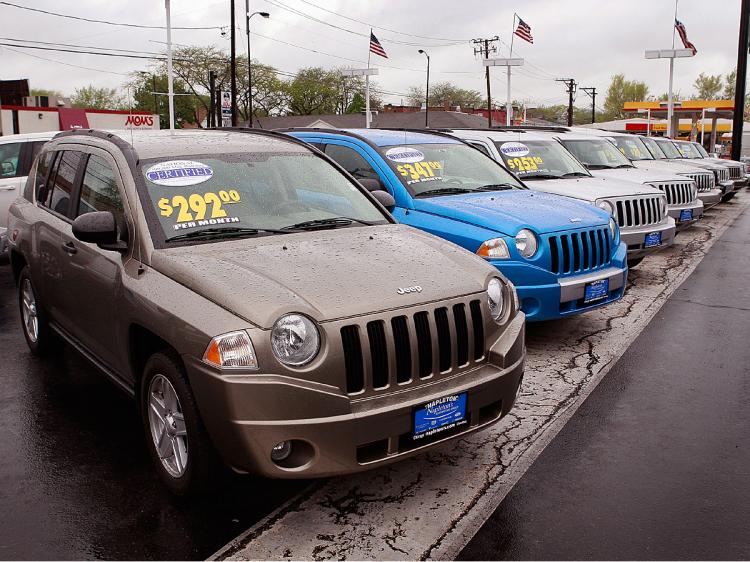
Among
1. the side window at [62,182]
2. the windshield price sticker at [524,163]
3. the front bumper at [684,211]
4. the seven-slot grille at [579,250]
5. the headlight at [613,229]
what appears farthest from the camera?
the front bumper at [684,211]

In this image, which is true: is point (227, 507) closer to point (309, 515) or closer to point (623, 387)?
point (309, 515)

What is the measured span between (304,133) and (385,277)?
483cm

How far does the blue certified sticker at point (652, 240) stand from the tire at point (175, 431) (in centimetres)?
676

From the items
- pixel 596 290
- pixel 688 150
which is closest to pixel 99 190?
pixel 596 290

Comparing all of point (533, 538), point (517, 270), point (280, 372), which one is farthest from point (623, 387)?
point (280, 372)

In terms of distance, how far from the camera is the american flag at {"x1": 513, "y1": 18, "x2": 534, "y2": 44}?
31625 mm

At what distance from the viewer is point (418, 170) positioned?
22.8 ft

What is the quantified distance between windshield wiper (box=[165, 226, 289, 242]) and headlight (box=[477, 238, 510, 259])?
2.24 m

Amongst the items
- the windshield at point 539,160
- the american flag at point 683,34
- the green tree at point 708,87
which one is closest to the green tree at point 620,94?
the green tree at point 708,87

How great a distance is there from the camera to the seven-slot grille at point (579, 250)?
5.99m

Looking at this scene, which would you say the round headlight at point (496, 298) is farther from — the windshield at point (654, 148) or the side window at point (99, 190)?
the windshield at point (654, 148)

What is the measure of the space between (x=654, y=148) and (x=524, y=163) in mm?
10536

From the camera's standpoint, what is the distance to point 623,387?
5.33m

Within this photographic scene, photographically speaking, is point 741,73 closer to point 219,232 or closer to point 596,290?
point 596,290
